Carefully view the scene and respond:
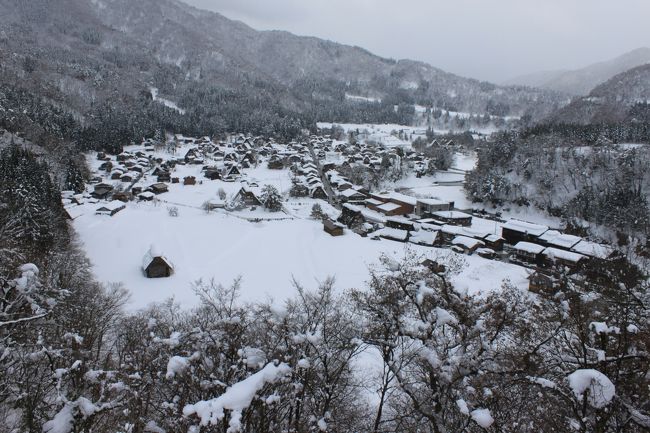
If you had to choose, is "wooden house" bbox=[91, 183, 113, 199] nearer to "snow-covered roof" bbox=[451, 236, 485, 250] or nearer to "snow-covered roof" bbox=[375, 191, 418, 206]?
"snow-covered roof" bbox=[375, 191, 418, 206]

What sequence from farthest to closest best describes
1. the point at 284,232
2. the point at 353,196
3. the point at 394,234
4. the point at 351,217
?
the point at 353,196
the point at 351,217
the point at 394,234
the point at 284,232

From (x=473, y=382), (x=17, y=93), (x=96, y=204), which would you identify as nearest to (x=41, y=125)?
(x=17, y=93)

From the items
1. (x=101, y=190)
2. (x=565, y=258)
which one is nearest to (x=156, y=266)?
(x=565, y=258)

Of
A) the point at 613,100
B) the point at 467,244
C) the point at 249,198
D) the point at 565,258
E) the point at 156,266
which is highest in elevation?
the point at 613,100

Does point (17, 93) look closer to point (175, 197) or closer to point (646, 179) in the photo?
point (175, 197)

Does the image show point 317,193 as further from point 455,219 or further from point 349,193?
point 455,219

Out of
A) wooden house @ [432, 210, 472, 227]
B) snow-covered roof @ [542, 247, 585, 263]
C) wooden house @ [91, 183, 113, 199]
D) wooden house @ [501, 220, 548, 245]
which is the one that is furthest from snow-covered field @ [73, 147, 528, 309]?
wooden house @ [432, 210, 472, 227]

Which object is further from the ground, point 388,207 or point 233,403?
point 233,403
